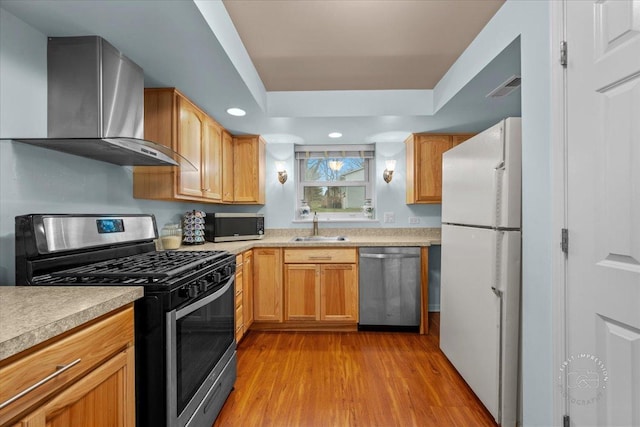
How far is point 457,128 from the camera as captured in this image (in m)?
2.95

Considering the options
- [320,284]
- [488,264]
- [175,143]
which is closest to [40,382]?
[175,143]

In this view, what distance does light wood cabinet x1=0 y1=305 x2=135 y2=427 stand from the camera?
0.64m

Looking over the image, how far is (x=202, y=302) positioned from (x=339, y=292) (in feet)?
5.41

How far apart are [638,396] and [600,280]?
1.15 feet

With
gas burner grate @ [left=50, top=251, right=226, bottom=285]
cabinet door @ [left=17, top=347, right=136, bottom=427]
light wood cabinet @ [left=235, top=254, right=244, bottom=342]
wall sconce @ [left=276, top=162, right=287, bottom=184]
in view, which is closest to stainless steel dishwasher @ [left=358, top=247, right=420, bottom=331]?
light wood cabinet @ [left=235, top=254, right=244, bottom=342]

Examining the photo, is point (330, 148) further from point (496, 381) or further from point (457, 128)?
point (496, 381)

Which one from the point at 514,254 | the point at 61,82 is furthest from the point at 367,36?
the point at 61,82

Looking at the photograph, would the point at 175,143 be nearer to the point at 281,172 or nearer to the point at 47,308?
the point at 47,308

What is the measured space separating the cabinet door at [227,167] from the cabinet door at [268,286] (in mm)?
740

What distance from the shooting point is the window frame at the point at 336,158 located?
3568mm

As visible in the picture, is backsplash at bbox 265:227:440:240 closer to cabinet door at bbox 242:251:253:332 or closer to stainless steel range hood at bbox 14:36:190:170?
cabinet door at bbox 242:251:253:332

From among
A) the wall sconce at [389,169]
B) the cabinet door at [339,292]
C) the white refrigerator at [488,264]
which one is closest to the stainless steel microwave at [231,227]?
the cabinet door at [339,292]

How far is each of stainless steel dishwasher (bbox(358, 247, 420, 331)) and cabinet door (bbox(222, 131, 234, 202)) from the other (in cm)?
155
